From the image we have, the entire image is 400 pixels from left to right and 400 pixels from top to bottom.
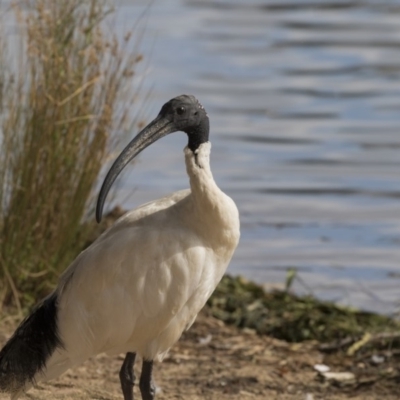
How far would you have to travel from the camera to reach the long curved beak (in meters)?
5.60

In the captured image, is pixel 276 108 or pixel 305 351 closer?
pixel 305 351

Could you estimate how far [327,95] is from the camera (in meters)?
14.3

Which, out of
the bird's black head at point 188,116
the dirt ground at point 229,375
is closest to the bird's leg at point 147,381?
the dirt ground at point 229,375

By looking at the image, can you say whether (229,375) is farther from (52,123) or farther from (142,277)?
(52,123)

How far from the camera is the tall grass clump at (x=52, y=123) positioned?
7.12 metres

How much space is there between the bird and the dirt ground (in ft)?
1.42

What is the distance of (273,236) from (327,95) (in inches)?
168

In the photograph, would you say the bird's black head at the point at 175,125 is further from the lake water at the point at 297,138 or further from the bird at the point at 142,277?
the lake water at the point at 297,138

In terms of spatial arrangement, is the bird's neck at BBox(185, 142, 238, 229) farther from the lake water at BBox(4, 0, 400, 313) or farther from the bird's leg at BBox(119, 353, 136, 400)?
the lake water at BBox(4, 0, 400, 313)

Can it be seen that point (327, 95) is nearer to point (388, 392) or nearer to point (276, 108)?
point (276, 108)

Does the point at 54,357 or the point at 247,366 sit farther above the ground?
the point at 54,357

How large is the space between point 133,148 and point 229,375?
190 centimetres

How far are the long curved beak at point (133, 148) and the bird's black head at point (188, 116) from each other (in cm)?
3

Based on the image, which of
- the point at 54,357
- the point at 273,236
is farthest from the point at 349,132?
the point at 54,357
